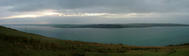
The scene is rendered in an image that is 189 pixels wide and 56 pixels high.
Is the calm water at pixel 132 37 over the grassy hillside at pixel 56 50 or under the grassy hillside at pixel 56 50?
under

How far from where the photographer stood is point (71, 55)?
382 inches

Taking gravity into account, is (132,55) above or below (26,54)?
below

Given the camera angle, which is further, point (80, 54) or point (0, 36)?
point (0, 36)

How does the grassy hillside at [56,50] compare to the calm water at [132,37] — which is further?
the calm water at [132,37]

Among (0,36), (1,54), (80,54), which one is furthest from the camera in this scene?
(0,36)

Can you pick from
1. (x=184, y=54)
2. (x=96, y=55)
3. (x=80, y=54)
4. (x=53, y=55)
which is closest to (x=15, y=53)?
(x=53, y=55)

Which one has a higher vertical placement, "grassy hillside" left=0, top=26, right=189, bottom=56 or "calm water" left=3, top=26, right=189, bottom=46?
"grassy hillside" left=0, top=26, right=189, bottom=56

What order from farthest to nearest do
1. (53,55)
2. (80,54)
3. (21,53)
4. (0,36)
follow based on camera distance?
(0,36)
(80,54)
(53,55)
(21,53)

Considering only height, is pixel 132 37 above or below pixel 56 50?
below

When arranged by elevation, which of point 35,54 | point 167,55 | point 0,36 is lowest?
point 167,55

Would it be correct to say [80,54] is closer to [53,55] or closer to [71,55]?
[71,55]

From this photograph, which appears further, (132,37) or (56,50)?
(132,37)

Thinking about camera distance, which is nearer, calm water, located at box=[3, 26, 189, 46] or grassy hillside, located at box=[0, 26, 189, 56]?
grassy hillside, located at box=[0, 26, 189, 56]

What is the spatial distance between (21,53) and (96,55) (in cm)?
475
